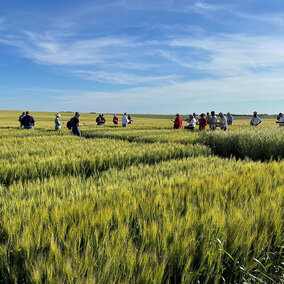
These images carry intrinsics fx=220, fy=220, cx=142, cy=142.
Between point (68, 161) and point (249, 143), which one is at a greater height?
point (249, 143)

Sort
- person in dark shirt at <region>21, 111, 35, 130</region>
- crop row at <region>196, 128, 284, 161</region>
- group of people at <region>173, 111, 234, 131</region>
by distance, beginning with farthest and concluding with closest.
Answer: person in dark shirt at <region>21, 111, 35, 130</region> → group of people at <region>173, 111, 234, 131</region> → crop row at <region>196, 128, 284, 161</region>

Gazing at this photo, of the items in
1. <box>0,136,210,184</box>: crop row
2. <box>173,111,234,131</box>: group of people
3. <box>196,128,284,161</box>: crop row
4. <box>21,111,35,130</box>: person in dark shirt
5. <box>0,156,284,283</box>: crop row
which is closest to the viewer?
<box>0,156,284,283</box>: crop row

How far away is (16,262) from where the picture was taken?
1521 millimetres

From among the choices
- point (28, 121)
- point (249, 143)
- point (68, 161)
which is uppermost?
point (28, 121)

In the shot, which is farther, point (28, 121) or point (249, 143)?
point (28, 121)

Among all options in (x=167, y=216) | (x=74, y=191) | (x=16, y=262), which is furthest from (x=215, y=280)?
(x=74, y=191)

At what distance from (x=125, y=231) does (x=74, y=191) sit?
4.92ft

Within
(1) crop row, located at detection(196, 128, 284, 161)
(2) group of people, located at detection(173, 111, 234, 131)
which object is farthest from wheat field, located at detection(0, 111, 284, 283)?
(2) group of people, located at detection(173, 111, 234, 131)

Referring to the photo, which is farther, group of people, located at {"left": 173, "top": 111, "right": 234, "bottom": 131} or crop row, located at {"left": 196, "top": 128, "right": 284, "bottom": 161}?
group of people, located at {"left": 173, "top": 111, "right": 234, "bottom": 131}

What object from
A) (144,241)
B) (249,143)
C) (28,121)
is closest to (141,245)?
(144,241)

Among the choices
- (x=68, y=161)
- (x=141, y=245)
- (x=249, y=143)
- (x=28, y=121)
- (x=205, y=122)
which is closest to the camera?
(x=141, y=245)

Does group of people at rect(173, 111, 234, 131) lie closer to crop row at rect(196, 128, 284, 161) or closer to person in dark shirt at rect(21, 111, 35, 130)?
crop row at rect(196, 128, 284, 161)

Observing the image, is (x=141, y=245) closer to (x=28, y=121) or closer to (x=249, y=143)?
(x=249, y=143)

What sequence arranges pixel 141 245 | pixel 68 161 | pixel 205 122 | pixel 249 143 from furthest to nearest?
pixel 205 122 → pixel 249 143 → pixel 68 161 → pixel 141 245
